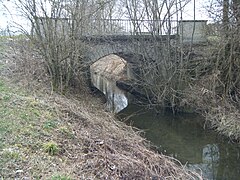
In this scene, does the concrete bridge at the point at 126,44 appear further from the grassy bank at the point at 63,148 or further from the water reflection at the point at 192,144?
the grassy bank at the point at 63,148

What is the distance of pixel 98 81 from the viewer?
22297mm

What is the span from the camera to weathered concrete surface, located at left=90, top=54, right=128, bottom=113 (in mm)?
16297

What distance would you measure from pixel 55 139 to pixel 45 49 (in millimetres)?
6134

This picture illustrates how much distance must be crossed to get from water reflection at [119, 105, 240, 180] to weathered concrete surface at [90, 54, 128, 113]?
2.73 metres

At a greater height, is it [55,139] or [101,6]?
[101,6]

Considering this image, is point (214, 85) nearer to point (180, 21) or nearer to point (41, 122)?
point (180, 21)

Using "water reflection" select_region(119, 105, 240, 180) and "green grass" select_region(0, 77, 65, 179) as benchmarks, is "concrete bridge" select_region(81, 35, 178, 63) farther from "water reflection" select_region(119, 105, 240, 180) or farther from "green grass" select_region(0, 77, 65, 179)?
"green grass" select_region(0, 77, 65, 179)

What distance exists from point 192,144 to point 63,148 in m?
5.36

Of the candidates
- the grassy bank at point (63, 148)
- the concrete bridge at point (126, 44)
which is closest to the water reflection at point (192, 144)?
the grassy bank at point (63, 148)

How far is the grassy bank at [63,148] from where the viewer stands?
439cm

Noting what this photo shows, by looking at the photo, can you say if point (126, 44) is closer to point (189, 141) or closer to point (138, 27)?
point (138, 27)

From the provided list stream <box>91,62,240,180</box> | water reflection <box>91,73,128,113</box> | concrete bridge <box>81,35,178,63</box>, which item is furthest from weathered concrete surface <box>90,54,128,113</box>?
concrete bridge <box>81,35,178,63</box>

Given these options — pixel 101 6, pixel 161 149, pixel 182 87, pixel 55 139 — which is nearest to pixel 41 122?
pixel 55 139

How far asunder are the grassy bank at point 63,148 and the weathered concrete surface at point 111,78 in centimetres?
717
